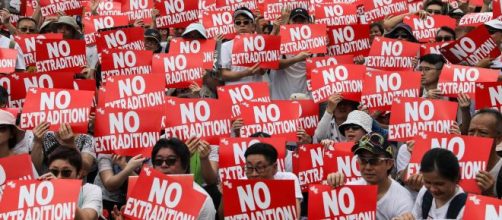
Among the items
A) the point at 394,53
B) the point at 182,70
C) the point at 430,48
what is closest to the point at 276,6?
the point at 394,53

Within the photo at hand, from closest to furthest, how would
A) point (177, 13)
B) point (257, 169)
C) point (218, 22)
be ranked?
point (257, 169) < point (218, 22) < point (177, 13)

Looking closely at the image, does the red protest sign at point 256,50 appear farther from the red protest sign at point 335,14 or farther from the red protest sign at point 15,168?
the red protest sign at point 15,168

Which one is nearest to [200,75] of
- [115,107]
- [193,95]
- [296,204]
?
[193,95]

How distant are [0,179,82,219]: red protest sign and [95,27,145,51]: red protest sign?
6100mm

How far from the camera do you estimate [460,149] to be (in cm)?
1016

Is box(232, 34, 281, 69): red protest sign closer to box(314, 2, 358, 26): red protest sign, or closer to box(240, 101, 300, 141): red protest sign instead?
box(314, 2, 358, 26): red protest sign

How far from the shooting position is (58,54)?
14516 mm

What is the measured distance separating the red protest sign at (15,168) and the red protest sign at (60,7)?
7958mm

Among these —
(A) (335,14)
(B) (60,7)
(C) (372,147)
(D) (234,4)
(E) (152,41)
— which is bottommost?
(C) (372,147)

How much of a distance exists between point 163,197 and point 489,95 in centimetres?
368

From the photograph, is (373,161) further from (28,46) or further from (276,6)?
(276,6)

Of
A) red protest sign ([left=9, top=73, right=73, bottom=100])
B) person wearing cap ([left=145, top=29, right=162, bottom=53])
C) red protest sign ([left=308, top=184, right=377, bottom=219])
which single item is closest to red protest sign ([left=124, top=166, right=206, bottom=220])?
red protest sign ([left=308, top=184, right=377, bottom=219])

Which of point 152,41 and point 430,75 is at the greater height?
point 152,41

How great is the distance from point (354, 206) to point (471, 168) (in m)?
1.09
